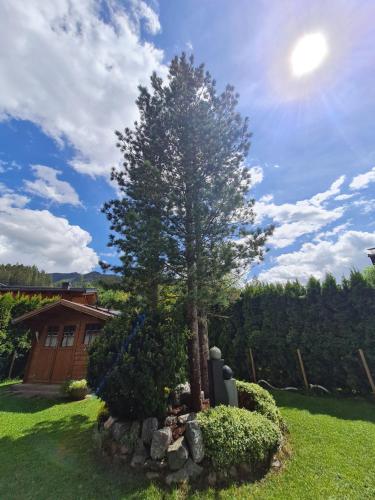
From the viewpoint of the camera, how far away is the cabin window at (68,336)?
12384mm

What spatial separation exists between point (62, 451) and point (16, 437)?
1.85m

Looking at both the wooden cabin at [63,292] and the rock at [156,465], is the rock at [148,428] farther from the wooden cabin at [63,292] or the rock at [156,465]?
the wooden cabin at [63,292]

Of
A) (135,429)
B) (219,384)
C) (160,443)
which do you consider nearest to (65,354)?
(135,429)

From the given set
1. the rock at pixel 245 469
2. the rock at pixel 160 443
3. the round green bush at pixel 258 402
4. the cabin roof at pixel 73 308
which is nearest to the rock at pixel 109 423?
the rock at pixel 160 443

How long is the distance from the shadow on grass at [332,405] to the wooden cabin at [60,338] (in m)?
8.00

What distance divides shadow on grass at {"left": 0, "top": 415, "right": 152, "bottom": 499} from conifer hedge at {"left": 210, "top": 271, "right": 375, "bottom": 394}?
6694 mm

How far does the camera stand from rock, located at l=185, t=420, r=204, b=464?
13.8 feet

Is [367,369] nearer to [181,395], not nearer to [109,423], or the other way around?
[181,395]

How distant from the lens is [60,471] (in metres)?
4.50

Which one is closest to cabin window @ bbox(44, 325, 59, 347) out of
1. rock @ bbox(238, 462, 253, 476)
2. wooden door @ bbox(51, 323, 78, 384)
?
wooden door @ bbox(51, 323, 78, 384)

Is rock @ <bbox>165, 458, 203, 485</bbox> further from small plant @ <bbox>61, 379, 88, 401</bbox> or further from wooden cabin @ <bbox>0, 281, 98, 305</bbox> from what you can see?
wooden cabin @ <bbox>0, 281, 98, 305</bbox>

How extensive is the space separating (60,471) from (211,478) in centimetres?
272

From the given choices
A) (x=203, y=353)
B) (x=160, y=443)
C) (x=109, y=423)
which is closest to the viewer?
(x=160, y=443)

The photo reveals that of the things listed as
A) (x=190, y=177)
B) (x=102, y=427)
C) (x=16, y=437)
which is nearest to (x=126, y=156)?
(x=190, y=177)
